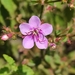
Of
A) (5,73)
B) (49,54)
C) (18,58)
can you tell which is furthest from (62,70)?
(5,73)

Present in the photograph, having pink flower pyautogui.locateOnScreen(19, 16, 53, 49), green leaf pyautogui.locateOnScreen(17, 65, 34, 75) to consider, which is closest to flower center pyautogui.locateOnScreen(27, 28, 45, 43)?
pink flower pyautogui.locateOnScreen(19, 16, 53, 49)

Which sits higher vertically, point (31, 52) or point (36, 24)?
point (36, 24)

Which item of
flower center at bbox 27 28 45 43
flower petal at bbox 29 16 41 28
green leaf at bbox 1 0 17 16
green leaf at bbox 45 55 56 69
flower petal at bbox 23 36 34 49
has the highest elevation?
green leaf at bbox 1 0 17 16

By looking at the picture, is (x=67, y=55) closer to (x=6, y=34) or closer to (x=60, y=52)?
(x=60, y=52)

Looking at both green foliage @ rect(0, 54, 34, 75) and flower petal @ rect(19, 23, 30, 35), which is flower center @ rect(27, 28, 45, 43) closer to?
flower petal @ rect(19, 23, 30, 35)

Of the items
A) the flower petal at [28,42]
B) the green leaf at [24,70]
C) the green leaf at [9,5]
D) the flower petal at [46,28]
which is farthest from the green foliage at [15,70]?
the green leaf at [9,5]

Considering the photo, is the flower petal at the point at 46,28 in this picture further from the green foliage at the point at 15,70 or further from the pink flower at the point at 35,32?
the green foliage at the point at 15,70

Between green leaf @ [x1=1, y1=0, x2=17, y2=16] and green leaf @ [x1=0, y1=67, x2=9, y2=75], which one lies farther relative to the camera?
green leaf @ [x1=1, y1=0, x2=17, y2=16]
